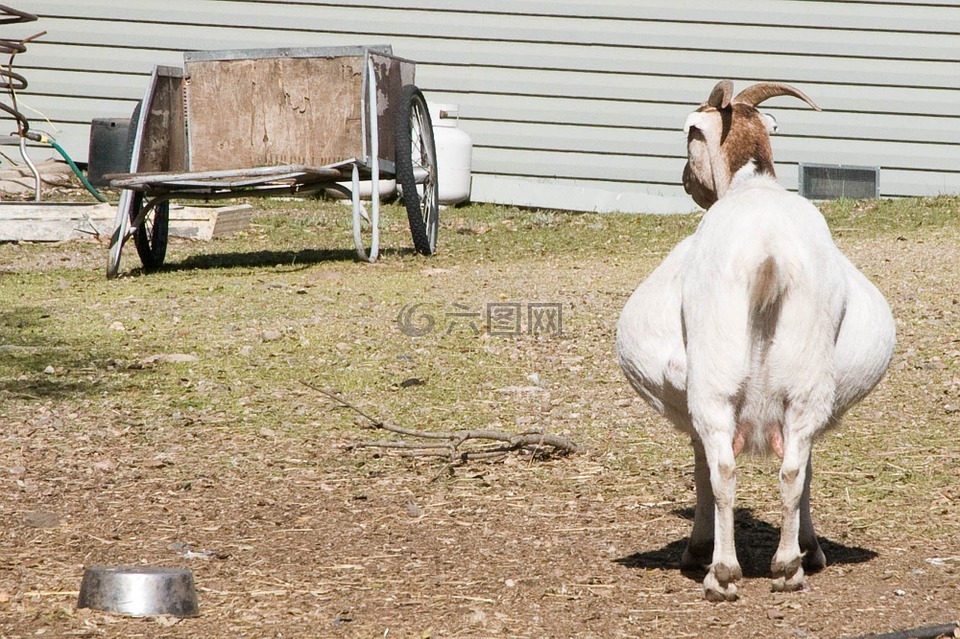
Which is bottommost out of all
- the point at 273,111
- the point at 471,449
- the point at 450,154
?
Answer: the point at 471,449

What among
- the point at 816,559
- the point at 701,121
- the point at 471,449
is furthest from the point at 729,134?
the point at 471,449

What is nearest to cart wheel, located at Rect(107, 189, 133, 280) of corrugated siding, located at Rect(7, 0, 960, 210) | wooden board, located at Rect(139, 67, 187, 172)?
wooden board, located at Rect(139, 67, 187, 172)

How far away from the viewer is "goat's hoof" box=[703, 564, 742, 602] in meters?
3.34

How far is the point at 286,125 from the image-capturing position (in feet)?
34.6

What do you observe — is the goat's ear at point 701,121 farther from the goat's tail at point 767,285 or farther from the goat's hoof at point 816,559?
the goat's hoof at point 816,559

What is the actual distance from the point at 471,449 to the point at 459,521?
3.05 feet

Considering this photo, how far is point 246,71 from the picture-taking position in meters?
10.4

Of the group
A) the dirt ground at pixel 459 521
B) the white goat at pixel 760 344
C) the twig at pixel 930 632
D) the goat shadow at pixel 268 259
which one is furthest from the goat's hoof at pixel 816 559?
the goat shadow at pixel 268 259

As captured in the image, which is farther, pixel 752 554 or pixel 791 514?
pixel 752 554

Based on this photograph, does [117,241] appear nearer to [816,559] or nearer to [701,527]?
[701,527]

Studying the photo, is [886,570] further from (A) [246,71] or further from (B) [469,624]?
(A) [246,71]

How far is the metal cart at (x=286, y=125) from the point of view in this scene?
9500 mm

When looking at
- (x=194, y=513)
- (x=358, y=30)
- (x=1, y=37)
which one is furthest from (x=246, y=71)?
(x=194, y=513)

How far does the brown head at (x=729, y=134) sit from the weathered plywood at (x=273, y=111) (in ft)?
22.0
